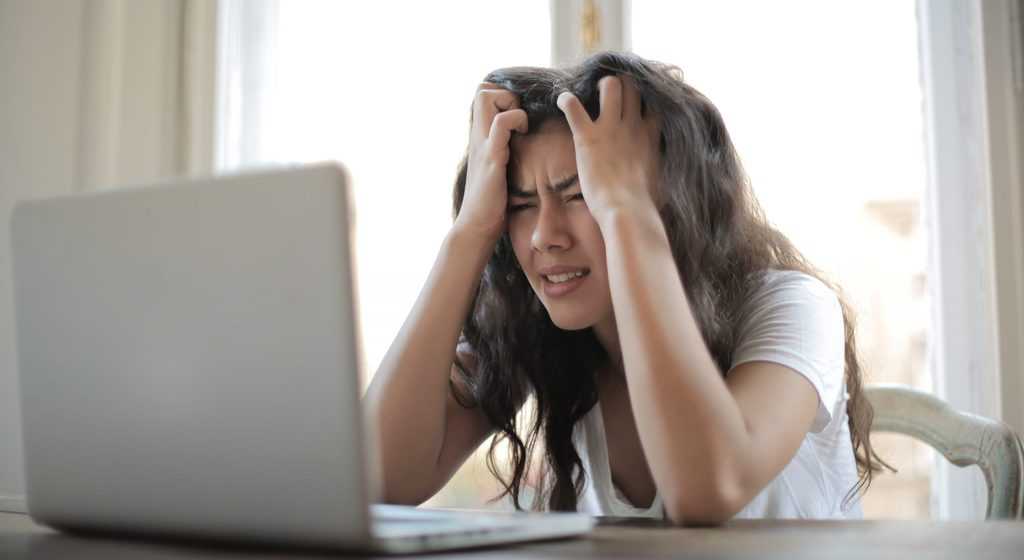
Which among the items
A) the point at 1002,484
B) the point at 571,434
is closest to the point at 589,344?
the point at 571,434

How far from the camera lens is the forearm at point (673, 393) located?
97 cm

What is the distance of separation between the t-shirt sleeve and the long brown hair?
0.05 m

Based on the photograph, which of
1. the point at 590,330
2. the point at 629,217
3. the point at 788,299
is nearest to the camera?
the point at 629,217

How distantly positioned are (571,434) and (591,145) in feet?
1.42

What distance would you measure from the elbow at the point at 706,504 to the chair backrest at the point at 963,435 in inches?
16.6

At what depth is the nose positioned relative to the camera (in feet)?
4.35

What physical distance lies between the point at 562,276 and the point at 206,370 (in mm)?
752

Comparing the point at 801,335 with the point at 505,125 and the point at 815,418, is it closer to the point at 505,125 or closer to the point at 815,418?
the point at 815,418

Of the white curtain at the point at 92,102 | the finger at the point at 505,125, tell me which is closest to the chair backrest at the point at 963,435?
the finger at the point at 505,125

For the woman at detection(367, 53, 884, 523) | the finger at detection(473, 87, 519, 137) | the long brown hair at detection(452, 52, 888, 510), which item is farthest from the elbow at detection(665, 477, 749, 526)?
the finger at detection(473, 87, 519, 137)

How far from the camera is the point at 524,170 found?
4.59 feet

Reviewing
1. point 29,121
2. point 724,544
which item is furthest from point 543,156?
point 29,121

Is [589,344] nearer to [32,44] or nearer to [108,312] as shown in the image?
[108,312]

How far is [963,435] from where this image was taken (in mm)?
1313
